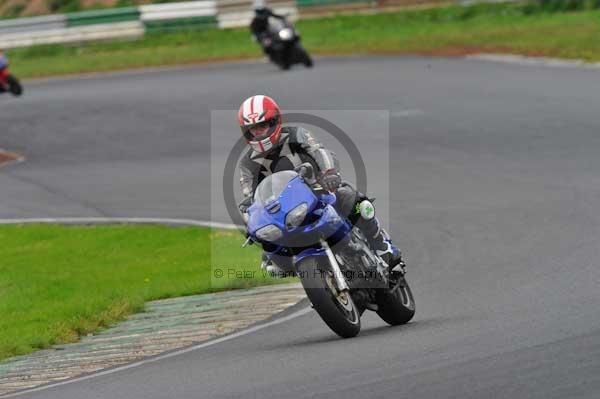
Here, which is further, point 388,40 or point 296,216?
point 388,40

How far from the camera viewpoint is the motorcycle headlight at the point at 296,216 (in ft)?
27.8

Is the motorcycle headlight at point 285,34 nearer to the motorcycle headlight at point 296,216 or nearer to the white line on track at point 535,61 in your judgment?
the white line on track at point 535,61

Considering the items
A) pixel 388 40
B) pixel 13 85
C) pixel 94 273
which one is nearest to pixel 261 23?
pixel 388 40

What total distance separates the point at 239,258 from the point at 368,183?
4.15 meters

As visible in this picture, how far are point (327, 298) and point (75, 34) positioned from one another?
33.0 m

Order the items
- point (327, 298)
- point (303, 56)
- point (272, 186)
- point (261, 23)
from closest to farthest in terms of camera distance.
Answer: point (327, 298)
point (272, 186)
point (303, 56)
point (261, 23)

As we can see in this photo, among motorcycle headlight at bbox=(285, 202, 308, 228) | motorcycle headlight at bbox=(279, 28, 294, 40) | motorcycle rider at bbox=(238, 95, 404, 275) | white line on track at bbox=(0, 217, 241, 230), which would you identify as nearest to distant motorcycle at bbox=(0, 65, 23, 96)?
motorcycle headlight at bbox=(279, 28, 294, 40)

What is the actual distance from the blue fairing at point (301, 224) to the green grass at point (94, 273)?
248 cm

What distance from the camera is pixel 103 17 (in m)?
39.8

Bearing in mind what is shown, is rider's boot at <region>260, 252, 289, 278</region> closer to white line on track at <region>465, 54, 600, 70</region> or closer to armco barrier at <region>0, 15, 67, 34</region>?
white line on track at <region>465, 54, 600, 70</region>

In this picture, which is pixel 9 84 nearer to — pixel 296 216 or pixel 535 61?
pixel 535 61

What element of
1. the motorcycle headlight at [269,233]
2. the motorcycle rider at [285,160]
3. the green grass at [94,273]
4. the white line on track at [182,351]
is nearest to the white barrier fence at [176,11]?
the green grass at [94,273]

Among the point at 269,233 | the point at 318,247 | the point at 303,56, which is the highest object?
the point at 269,233

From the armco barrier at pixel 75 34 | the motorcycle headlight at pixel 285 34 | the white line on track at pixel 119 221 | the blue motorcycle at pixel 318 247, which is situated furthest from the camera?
the armco barrier at pixel 75 34
